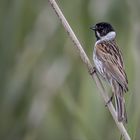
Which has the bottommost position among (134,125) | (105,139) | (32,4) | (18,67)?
(105,139)

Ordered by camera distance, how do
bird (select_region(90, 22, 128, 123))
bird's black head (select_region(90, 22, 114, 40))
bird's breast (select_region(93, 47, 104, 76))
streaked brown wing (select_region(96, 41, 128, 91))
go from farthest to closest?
bird's black head (select_region(90, 22, 114, 40)) < bird's breast (select_region(93, 47, 104, 76)) < streaked brown wing (select_region(96, 41, 128, 91)) < bird (select_region(90, 22, 128, 123))

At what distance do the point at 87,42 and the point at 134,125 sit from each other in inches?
34.4

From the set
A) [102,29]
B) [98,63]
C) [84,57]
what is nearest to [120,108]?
[84,57]

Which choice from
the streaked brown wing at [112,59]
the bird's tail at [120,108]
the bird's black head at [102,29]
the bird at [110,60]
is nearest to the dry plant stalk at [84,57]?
the bird's tail at [120,108]

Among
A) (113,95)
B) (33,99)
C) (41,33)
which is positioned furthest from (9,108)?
(113,95)

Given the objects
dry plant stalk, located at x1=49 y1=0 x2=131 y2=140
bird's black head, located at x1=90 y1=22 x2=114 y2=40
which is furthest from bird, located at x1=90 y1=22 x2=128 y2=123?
dry plant stalk, located at x1=49 y1=0 x2=131 y2=140

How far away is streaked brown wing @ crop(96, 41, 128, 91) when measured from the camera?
2.80 meters

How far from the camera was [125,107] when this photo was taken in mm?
2379

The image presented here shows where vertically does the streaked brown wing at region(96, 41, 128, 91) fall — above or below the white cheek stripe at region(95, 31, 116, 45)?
below

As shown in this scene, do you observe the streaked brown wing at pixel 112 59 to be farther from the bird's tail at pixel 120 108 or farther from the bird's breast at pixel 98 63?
the bird's tail at pixel 120 108

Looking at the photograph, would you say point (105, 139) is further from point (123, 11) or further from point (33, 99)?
point (123, 11)

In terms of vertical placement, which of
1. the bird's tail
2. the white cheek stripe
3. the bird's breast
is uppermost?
the white cheek stripe

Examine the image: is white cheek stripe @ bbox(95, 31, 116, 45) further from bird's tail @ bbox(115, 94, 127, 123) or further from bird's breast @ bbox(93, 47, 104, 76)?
bird's tail @ bbox(115, 94, 127, 123)

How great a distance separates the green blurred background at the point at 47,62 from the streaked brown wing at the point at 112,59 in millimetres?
71
